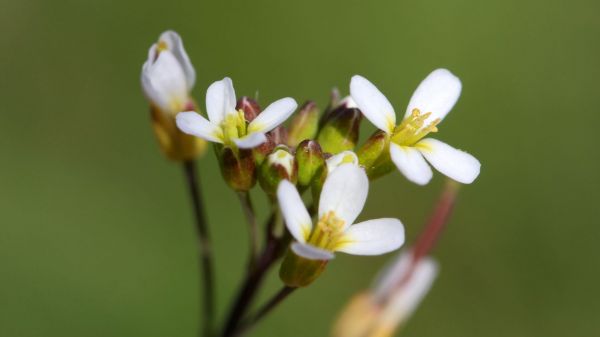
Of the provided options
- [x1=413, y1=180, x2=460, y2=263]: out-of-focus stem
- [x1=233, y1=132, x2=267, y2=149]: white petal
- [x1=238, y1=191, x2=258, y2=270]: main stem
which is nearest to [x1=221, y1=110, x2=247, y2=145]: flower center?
[x1=233, y1=132, x2=267, y2=149]: white petal

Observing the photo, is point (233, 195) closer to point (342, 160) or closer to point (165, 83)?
point (165, 83)

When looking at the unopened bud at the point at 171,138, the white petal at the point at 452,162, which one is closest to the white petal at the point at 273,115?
the white petal at the point at 452,162

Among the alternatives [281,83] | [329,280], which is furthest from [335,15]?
[329,280]

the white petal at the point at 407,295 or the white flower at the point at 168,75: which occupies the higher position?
the white flower at the point at 168,75

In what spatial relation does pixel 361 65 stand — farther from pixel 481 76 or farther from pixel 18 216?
pixel 18 216

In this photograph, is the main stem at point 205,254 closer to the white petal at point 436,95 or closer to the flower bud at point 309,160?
the flower bud at point 309,160

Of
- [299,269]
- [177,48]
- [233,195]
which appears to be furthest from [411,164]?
[233,195]
